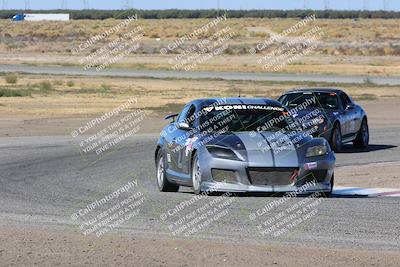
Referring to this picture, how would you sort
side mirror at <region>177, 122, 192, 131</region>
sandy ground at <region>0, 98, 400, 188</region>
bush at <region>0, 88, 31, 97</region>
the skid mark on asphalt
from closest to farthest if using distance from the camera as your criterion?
1. side mirror at <region>177, 122, 192, 131</region>
2. the skid mark on asphalt
3. sandy ground at <region>0, 98, 400, 188</region>
4. bush at <region>0, 88, 31, 97</region>

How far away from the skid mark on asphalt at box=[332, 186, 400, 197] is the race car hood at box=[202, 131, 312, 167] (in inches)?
62.1

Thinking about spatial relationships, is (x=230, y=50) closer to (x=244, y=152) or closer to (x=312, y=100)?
(x=312, y=100)

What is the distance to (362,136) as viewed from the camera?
82.8 ft

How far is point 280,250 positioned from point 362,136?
15.5m

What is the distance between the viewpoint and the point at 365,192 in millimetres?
16422

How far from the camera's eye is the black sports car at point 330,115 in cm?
2345

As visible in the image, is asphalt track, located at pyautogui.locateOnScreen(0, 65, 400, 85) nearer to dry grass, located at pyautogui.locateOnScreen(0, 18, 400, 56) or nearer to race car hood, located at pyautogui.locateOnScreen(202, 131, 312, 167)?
dry grass, located at pyautogui.locateOnScreen(0, 18, 400, 56)

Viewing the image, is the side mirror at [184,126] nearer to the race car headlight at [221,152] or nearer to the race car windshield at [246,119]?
the race car windshield at [246,119]

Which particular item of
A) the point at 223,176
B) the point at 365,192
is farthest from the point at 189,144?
the point at 365,192

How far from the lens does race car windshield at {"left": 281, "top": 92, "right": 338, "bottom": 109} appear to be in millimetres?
24180

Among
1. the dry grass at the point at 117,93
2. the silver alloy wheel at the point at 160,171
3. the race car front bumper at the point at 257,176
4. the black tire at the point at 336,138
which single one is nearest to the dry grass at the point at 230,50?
the dry grass at the point at 117,93

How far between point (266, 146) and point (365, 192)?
8.42 feet

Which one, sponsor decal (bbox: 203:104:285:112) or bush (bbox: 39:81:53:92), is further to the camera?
bush (bbox: 39:81:53:92)

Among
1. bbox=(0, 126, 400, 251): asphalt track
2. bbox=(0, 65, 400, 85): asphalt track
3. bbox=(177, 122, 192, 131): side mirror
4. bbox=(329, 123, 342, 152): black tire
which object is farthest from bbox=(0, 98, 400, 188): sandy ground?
bbox=(0, 65, 400, 85): asphalt track
